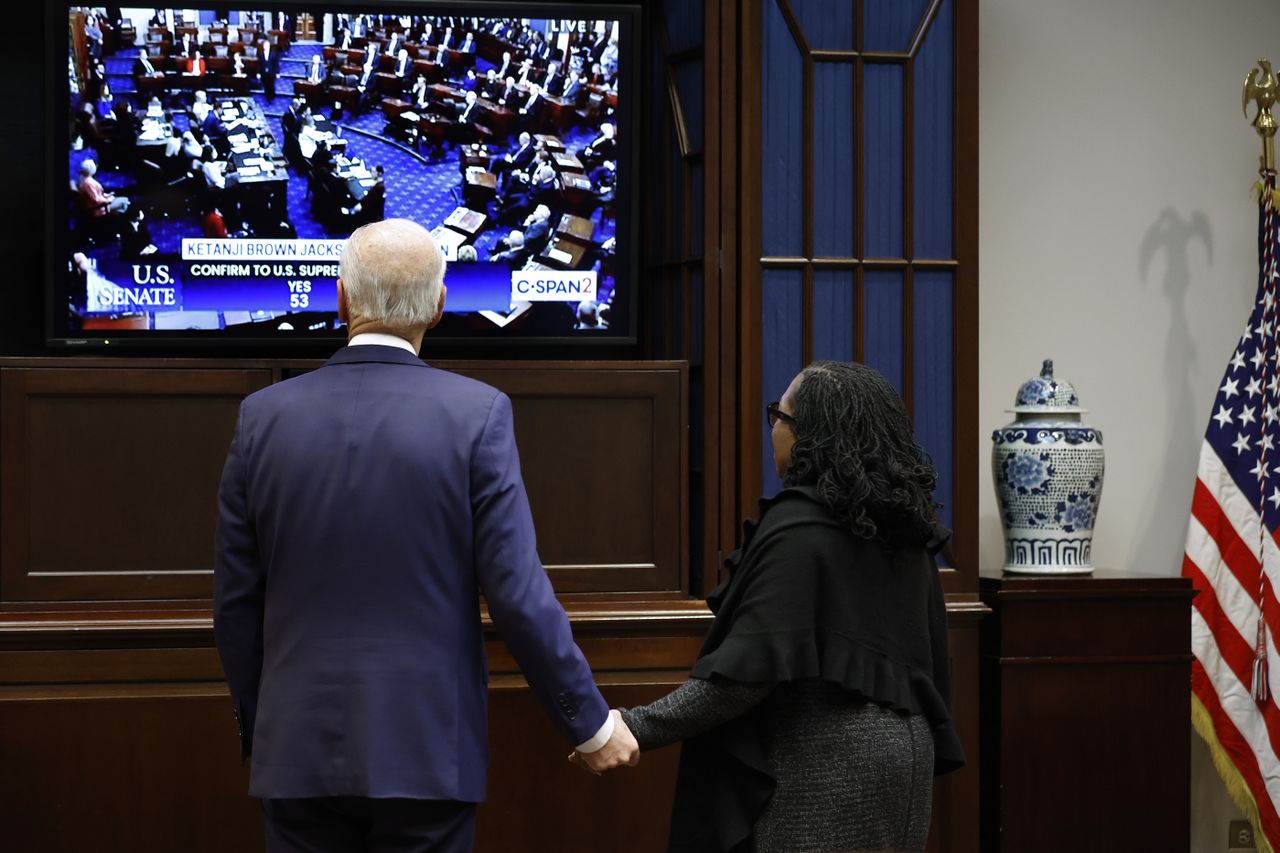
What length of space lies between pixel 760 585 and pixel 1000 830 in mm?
1721

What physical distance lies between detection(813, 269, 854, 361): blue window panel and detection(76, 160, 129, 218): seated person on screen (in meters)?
1.76

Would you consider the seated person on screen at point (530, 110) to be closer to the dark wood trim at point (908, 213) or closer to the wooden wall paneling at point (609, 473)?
the wooden wall paneling at point (609, 473)

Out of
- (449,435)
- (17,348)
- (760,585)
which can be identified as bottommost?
(760,585)

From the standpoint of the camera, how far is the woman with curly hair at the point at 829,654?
219cm

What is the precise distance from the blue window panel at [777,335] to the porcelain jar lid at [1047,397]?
0.65 meters

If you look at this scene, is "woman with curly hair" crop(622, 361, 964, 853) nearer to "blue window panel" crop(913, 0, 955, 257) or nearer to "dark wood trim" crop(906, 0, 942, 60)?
"blue window panel" crop(913, 0, 955, 257)

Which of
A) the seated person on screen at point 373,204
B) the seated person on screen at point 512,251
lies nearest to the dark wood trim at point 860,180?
the seated person on screen at point 512,251

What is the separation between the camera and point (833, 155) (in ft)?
11.8

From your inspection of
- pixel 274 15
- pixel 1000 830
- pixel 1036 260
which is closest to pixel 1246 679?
pixel 1000 830

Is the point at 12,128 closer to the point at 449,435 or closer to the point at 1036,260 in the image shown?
the point at 449,435

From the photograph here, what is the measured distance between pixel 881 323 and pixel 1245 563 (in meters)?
1.30

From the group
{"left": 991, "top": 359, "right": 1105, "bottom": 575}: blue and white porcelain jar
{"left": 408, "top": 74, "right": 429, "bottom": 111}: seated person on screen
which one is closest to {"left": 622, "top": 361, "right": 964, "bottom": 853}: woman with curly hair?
{"left": 991, "top": 359, "right": 1105, "bottom": 575}: blue and white porcelain jar

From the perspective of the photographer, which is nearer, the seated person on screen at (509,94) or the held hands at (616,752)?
the held hands at (616,752)

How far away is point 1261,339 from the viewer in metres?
4.00
